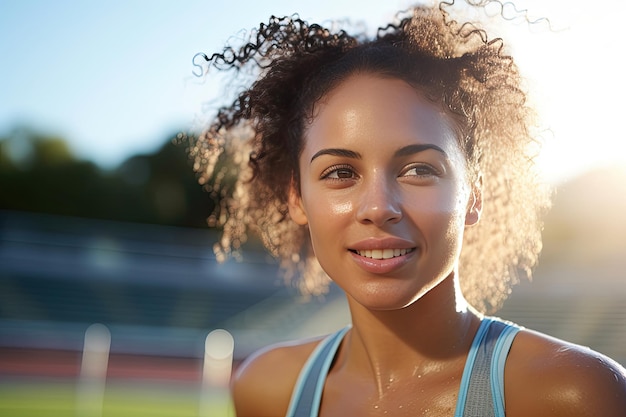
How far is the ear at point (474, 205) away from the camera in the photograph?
2.40 meters

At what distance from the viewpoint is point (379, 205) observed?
2072 mm

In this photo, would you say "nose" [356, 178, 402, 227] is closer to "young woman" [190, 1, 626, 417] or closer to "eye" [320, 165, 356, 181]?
"young woman" [190, 1, 626, 417]

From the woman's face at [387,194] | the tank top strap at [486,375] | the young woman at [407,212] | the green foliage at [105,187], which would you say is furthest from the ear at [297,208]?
the green foliage at [105,187]

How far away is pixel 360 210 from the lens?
2.13m

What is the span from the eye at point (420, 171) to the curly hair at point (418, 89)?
0.22 meters

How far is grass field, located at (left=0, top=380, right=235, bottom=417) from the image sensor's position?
11523 mm

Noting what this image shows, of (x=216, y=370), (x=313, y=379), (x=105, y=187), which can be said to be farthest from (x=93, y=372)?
(x=105, y=187)

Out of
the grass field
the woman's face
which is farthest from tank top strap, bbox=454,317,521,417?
the grass field

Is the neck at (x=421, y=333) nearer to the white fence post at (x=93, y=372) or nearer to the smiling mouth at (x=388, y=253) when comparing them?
the smiling mouth at (x=388, y=253)

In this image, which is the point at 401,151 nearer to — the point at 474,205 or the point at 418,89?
the point at 418,89

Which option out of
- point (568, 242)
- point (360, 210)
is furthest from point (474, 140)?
point (568, 242)

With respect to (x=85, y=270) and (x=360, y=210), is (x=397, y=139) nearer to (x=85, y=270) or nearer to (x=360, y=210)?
(x=360, y=210)

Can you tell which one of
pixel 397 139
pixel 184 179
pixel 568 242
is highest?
pixel 184 179

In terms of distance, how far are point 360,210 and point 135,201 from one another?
36.4 m
